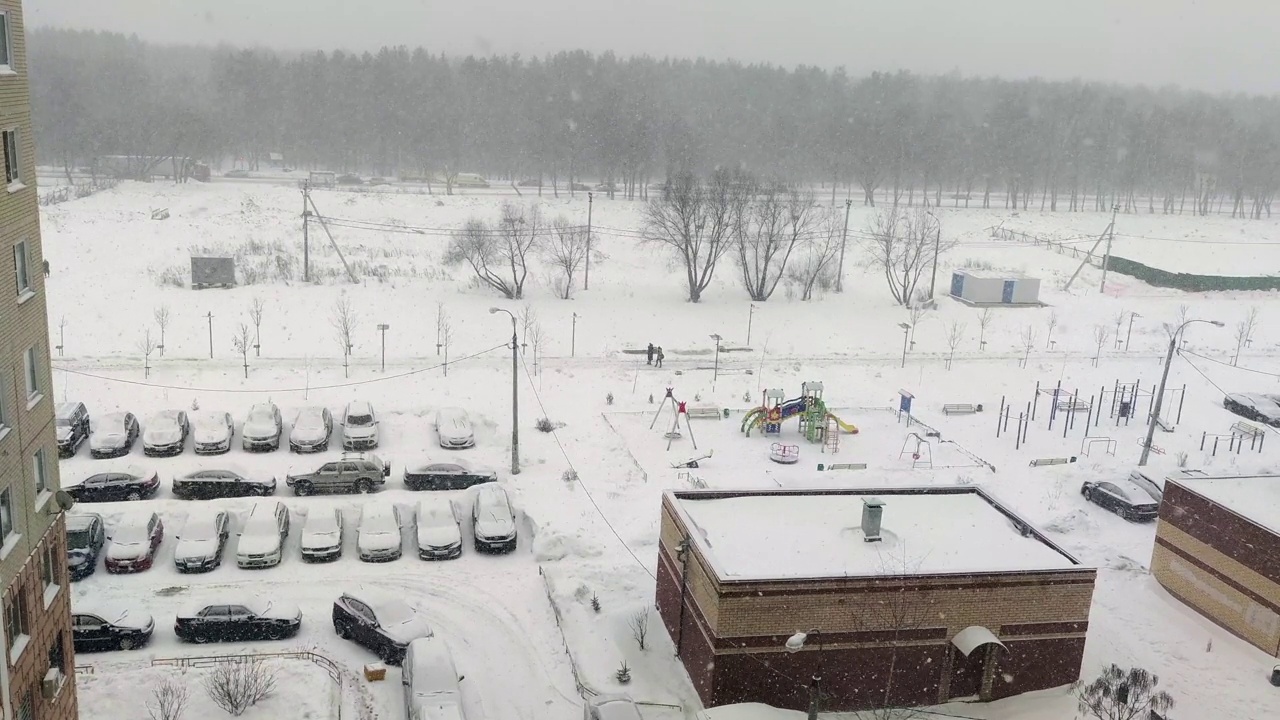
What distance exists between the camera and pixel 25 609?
12977mm

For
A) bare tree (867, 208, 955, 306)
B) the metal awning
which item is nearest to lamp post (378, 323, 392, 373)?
the metal awning

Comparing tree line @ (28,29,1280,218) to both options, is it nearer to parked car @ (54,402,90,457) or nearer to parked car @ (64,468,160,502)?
parked car @ (54,402,90,457)

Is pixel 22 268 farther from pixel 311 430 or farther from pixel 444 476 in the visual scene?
pixel 311 430

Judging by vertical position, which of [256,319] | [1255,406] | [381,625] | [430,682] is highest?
[256,319]

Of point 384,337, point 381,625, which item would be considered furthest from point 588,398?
point 381,625

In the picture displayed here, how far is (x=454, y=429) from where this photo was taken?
27453 mm

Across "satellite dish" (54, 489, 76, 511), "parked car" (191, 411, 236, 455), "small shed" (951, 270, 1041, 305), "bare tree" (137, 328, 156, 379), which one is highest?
"satellite dish" (54, 489, 76, 511)

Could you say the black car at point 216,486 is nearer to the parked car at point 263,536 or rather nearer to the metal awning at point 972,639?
the parked car at point 263,536

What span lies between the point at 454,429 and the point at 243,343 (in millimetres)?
10235

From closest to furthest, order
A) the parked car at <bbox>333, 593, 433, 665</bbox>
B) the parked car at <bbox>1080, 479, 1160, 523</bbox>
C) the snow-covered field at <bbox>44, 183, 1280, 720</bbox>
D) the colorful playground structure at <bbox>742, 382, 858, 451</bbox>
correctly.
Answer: the parked car at <bbox>333, 593, 433, 665</bbox>
the snow-covered field at <bbox>44, 183, 1280, 720</bbox>
the parked car at <bbox>1080, 479, 1160, 523</bbox>
the colorful playground structure at <bbox>742, 382, 858, 451</bbox>

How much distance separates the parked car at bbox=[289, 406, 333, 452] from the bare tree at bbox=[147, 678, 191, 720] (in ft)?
34.0

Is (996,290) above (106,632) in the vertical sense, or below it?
above

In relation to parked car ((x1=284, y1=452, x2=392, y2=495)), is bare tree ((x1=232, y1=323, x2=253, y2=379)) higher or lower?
higher

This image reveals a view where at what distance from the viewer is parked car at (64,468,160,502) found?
22859mm
